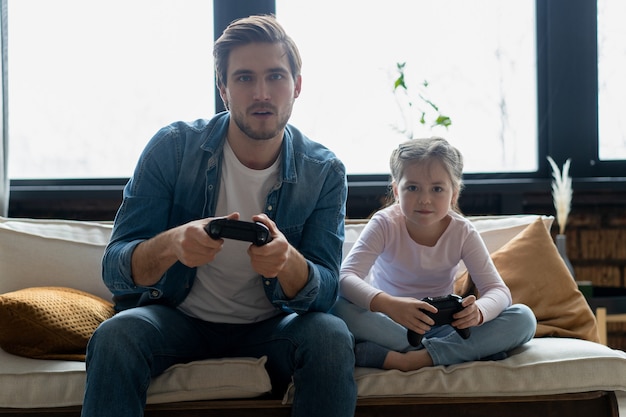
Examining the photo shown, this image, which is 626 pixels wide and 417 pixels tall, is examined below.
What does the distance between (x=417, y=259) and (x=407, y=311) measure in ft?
0.97

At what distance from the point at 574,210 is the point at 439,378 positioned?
5.61ft

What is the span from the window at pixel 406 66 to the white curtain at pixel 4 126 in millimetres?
1141

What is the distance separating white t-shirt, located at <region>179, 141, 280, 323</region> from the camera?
1.94 metres

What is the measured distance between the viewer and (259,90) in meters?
1.92

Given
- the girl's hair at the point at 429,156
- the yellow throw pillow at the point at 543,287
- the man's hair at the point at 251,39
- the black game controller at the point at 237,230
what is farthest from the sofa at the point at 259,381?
the man's hair at the point at 251,39

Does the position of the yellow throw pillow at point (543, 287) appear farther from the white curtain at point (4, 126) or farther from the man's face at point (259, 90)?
the white curtain at point (4, 126)

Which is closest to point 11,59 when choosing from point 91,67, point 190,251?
point 91,67

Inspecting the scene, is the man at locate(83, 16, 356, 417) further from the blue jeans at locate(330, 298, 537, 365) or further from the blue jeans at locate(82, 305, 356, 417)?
the blue jeans at locate(330, 298, 537, 365)

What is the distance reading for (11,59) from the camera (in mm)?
3334

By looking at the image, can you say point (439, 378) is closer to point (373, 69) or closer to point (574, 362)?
point (574, 362)

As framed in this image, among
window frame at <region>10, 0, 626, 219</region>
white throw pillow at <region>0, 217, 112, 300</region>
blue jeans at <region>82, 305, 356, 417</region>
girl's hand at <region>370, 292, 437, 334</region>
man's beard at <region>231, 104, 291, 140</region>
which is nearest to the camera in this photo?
blue jeans at <region>82, 305, 356, 417</region>

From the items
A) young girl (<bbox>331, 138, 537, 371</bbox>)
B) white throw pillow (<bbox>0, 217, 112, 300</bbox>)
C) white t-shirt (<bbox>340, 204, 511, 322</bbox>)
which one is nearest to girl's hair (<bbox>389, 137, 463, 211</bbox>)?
young girl (<bbox>331, 138, 537, 371</bbox>)

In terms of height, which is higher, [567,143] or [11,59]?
[11,59]

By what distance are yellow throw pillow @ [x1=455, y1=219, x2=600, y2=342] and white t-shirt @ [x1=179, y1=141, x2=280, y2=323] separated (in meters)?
0.65
